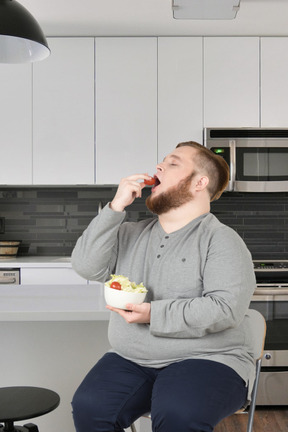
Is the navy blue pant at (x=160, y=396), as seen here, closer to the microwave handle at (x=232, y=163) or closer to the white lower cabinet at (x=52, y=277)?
the white lower cabinet at (x=52, y=277)

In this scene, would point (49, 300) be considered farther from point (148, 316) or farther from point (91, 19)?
point (91, 19)

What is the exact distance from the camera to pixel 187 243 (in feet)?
5.69

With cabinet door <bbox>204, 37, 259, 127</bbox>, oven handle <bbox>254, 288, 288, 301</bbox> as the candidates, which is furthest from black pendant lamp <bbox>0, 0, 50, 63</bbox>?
oven handle <bbox>254, 288, 288, 301</bbox>

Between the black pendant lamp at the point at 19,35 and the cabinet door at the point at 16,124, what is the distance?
1781 mm

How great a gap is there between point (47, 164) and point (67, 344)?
2.05m

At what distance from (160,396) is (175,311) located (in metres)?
0.23

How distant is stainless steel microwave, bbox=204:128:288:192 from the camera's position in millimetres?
3918

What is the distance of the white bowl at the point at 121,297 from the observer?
60.8 inches

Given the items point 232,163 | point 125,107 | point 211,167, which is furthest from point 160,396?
point 125,107

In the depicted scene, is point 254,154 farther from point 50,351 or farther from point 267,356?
point 50,351

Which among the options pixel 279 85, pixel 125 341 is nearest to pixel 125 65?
pixel 279 85

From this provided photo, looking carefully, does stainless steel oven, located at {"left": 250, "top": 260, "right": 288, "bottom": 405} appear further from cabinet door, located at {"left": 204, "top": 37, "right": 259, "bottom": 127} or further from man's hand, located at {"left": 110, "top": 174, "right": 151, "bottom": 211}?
man's hand, located at {"left": 110, "top": 174, "right": 151, "bottom": 211}

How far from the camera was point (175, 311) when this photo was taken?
1561 millimetres

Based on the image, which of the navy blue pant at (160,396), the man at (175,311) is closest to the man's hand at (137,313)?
the man at (175,311)
